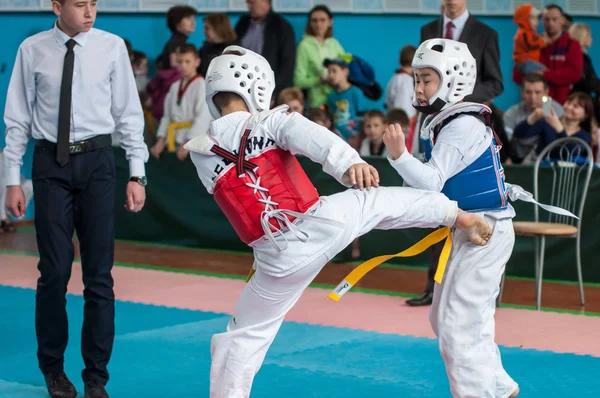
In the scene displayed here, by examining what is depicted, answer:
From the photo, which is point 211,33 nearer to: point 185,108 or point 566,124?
point 185,108

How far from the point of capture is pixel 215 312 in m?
6.08

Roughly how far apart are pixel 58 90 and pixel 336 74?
4.83 metres

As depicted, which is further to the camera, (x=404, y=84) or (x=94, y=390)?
(x=404, y=84)

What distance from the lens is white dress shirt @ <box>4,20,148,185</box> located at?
4.02 m

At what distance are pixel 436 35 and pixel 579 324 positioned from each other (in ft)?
7.03

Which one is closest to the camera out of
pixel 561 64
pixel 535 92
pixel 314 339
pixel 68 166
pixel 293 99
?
pixel 68 166

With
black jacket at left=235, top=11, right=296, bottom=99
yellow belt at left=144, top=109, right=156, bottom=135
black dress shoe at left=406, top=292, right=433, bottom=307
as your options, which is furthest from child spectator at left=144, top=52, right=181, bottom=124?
black dress shoe at left=406, top=292, right=433, bottom=307

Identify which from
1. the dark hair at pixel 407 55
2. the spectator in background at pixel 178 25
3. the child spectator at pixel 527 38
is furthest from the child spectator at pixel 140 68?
the child spectator at pixel 527 38

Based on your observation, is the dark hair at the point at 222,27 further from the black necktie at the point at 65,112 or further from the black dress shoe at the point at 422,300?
the black necktie at the point at 65,112

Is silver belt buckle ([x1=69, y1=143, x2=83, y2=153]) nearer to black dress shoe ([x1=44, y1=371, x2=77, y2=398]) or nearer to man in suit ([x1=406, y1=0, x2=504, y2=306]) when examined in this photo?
black dress shoe ([x1=44, y1=371, x2=77, y2=398])

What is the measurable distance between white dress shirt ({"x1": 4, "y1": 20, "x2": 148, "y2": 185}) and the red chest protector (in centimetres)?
108

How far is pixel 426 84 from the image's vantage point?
3643 millimetres

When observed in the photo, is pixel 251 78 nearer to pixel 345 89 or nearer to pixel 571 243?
pixel 571 243

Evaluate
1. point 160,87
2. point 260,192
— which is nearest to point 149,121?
point 160,87
